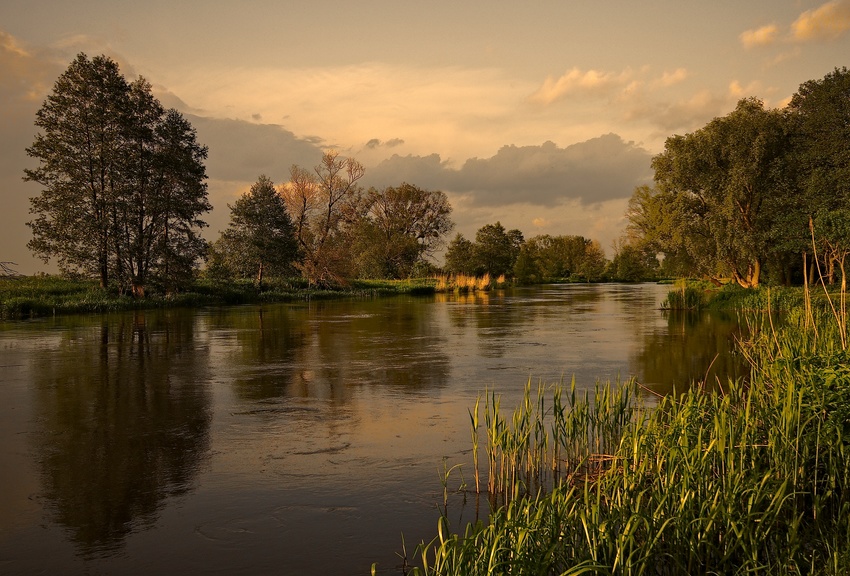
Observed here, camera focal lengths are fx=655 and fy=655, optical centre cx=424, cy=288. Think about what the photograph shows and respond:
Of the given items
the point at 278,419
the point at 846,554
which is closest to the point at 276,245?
the point at 278,419

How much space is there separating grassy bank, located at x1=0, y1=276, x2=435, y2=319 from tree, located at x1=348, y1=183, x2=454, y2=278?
2374 centimetres

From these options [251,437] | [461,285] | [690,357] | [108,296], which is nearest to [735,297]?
[690,357]

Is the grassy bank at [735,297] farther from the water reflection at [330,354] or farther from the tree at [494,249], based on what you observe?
the tree at [494,249]

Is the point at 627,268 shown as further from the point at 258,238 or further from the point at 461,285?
the point at 258,238

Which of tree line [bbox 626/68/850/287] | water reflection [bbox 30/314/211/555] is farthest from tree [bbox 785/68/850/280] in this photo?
water reflection [bbox 30/314/211/555]

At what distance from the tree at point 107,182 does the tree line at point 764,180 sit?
31979mm

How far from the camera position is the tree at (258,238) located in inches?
1992

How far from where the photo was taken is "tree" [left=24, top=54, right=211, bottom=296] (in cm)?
3666

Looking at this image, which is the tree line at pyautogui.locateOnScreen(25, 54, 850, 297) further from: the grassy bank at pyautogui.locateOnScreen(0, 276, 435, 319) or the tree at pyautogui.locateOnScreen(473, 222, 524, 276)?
the tree at pyautogui.locateOnScreen(473, 222, 524, 276)

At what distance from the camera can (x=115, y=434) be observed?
31.9ft

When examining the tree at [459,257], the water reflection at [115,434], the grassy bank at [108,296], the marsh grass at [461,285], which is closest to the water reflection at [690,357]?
the water reflection at [115,434]

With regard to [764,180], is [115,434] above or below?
below

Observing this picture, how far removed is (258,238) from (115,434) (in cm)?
4215

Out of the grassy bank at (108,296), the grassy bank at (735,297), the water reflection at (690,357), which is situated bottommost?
the water reflection at (690,357)
